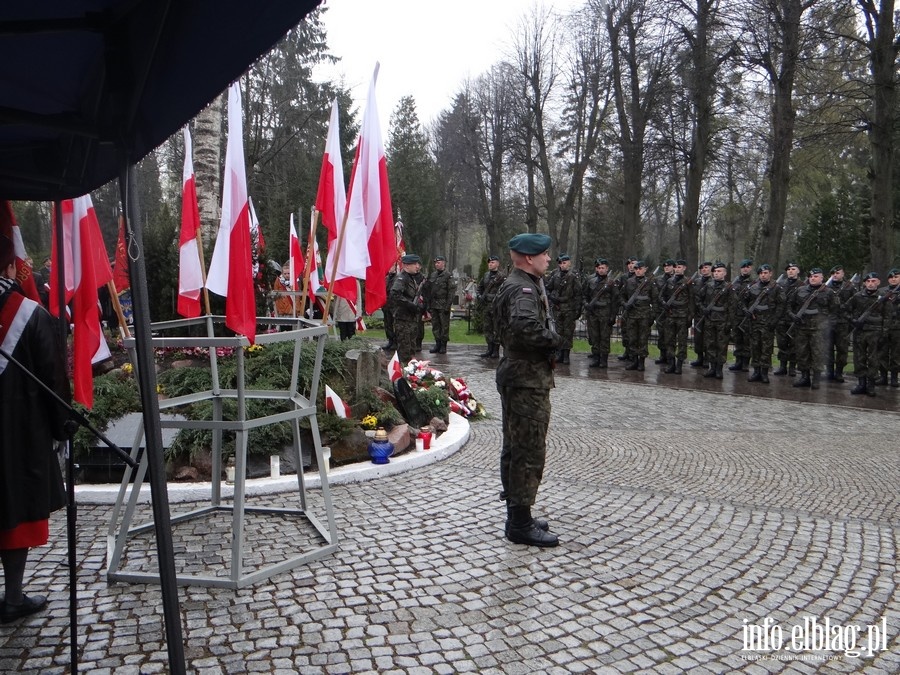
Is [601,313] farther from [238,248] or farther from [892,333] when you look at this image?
[238,248]

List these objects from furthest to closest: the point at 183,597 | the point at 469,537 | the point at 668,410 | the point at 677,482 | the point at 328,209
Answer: the point at 668,410, the point at 677,482, the point at 328,209, the point at 469,537, the point at 183,597

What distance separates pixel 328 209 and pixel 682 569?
3.92m

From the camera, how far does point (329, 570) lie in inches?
159

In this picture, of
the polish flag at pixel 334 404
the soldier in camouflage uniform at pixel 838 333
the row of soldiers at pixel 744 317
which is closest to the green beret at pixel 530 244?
the polish flag at pixel 334 404

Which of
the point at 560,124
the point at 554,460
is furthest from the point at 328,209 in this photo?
the point at 560,124

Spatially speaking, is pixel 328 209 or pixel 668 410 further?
pixel 668 410

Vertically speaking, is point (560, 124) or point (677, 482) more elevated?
point (560, 124)

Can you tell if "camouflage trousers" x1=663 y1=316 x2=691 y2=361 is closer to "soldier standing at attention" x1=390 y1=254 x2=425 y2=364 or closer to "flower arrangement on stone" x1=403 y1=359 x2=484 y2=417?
"soldier standing at attention" x1=390 y1=254 x2=425 y2=364

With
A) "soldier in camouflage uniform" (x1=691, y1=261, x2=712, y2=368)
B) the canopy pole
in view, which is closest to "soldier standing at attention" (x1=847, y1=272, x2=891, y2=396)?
"soldier in camouflage uniform" (x1=691, y1=261, x2=712, y2=368)

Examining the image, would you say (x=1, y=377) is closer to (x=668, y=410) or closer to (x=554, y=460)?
(x=554, y=460)

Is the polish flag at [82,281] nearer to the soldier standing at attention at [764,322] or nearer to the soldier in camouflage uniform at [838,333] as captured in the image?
the soldier standing at attention at [764,322]

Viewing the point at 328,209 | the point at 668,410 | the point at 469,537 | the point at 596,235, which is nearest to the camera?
the point at 469,537

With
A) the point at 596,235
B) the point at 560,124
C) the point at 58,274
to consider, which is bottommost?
the point at 58,274

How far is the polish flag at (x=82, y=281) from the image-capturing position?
3.93 metres
